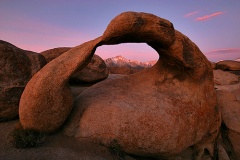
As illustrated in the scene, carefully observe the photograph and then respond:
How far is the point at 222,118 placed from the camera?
6855mm

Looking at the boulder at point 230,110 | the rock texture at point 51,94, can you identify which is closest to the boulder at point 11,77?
the rock texture at point 51,94

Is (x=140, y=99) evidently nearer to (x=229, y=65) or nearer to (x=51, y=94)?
(x=51, y=94)

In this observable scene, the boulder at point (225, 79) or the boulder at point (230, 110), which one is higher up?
the boulder at point (230, 110)

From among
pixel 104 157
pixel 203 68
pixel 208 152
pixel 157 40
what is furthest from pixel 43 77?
pixel 208 152

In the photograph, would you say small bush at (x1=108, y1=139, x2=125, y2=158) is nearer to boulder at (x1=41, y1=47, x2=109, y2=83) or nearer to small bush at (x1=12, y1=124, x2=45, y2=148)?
small bush at (x1=12, y1=124, x2=45, y2=148)

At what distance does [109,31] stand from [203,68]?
2.77 metres

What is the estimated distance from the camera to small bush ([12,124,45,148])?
157 inches

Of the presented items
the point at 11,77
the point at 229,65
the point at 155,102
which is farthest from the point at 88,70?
the point at 229,65

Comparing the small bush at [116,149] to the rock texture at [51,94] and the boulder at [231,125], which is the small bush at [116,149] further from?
the boulder at [231,125]

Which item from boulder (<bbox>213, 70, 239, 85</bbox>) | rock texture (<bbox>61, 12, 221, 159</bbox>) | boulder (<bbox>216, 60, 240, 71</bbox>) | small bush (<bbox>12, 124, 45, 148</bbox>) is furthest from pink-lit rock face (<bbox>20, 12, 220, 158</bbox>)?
boulder (<bbox>216, 60, 240, 71</bbox>)

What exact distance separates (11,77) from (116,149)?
2943 mm

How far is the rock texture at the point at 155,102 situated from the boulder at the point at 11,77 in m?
1.38

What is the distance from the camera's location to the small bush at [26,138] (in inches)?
157

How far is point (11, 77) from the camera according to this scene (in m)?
5.03
